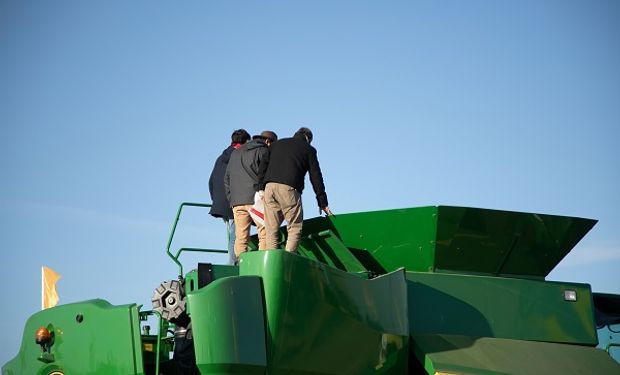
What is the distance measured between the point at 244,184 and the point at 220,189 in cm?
94

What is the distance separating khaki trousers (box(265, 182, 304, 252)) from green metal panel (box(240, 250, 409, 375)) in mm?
964

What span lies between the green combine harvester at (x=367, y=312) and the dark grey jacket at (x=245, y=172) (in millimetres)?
571

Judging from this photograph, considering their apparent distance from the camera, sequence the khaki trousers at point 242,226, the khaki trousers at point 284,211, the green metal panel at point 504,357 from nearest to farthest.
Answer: the green metal panel at point 504,357 → the khaki trousers at point 284,211 → the khaki trousers at point 242,226

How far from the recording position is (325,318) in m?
7.10

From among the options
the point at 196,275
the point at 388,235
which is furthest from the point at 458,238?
the point at 196,275

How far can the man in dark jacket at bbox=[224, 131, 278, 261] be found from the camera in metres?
9.38

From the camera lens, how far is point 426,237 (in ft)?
29.1

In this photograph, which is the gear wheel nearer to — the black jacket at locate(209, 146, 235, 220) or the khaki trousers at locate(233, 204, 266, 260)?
the khaki trousers at locate(233, 204, 266, 260)

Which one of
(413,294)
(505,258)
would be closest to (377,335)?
(413,294)

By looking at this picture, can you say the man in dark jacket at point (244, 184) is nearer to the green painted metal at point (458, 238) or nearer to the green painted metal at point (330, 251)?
the green painted metal at point (330, 251)

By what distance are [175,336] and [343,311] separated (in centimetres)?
160

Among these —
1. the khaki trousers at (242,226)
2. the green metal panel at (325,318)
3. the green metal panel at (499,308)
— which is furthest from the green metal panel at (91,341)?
the green metal panel at (499,308)

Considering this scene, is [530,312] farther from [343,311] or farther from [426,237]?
[343,311]

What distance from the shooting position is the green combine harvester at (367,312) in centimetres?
675
